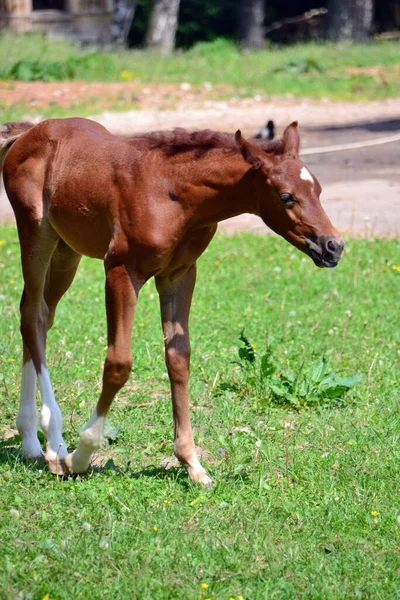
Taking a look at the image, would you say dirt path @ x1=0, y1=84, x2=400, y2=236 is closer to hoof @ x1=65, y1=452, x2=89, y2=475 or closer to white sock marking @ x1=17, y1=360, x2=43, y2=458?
white sock marking @ x1=17, y1=360, x2=43, y2=458

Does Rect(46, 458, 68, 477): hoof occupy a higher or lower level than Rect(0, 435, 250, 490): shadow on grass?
higher

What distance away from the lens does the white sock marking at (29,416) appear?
5.34m

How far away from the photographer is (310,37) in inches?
1385

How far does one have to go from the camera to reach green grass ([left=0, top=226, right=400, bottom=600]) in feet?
13.3

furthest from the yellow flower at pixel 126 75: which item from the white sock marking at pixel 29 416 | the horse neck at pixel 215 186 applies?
the horse neck at pixel 215 186

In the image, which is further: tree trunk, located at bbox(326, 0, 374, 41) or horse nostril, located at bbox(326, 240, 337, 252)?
tree trunk, located at bbox(326, 0, 374, 41)

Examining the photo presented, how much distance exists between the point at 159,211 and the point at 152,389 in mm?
2104

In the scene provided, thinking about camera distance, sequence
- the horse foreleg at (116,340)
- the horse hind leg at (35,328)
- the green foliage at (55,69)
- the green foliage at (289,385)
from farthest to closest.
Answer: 1. the green foliage at (55,69)
2. the green foliage at (289,385)
3. the horse hind leg at (35,328)
4. the horse foreleg at (116,340)

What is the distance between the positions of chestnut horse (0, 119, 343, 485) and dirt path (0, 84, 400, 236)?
578cm

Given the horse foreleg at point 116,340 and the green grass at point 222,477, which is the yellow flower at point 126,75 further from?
the horse foreleg at point 116,340

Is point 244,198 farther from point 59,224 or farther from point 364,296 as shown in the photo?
point 364,296

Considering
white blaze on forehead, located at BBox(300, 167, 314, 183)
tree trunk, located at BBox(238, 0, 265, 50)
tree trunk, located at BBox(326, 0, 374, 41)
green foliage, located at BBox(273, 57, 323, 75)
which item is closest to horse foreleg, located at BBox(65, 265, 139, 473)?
white blaze on forehead, located at BBox(300, 167, 314, 183)

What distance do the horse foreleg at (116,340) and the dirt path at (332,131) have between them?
612cm

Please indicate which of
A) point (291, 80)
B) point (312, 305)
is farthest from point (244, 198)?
point (291, 80)
